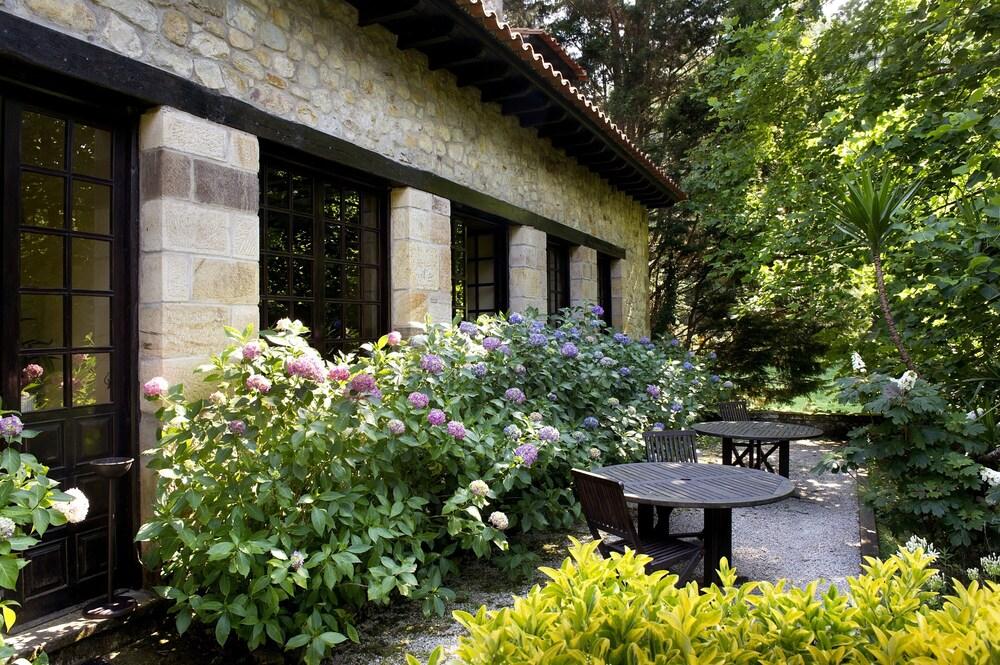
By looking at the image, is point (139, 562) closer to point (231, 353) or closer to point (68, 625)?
point (68, 625)

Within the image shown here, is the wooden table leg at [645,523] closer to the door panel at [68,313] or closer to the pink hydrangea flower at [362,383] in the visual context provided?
the pink hydrangea flower at [362,383]

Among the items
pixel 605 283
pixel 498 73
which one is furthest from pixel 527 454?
pixel 605 283

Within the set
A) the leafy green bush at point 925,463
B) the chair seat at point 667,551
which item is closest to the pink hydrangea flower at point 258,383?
the chair seat at point 667,551

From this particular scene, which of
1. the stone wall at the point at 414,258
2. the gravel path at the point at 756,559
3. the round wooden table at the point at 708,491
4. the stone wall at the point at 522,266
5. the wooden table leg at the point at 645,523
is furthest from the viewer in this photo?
the stone wall at the point at 522,266

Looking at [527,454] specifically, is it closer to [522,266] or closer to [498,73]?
[498,73]

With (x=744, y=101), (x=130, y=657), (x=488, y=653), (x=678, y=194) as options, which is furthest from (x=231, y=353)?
(x=678, y=194)

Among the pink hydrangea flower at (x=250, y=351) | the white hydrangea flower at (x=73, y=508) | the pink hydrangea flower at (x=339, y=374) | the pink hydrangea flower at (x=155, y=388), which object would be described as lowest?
the white hydrangea flower at (x=73, y=508)

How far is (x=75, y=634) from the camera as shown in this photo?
2.86m

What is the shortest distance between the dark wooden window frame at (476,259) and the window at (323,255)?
1.27m

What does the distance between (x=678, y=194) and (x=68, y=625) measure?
32.7 feet

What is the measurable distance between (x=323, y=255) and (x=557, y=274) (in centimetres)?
478

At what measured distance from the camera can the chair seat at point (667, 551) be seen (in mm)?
3621

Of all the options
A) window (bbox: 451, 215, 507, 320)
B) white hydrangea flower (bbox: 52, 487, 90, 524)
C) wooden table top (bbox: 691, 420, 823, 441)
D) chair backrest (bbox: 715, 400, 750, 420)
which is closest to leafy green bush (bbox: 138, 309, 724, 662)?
white hydrangea flower (bbox: 52, 487, 90, 524)

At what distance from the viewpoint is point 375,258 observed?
5328 mm
